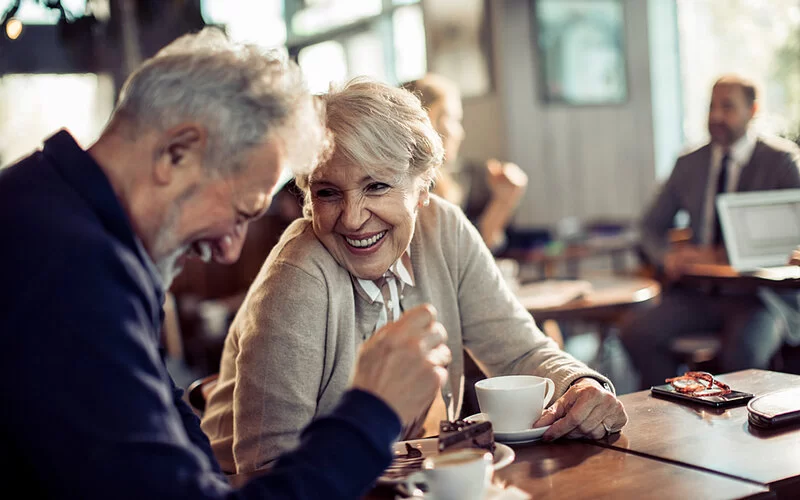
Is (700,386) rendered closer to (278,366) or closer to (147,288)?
(278,366)

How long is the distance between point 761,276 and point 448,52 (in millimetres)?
4808

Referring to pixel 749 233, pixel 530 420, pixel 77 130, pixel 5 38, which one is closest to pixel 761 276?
pixel 749 233

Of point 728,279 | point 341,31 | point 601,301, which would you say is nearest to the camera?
point 728,279

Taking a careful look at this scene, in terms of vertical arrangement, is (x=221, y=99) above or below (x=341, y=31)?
below

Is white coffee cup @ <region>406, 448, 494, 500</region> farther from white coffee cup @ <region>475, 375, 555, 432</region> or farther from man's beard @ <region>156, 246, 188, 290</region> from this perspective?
man's beard @ <region>156, 246, 188, 290</region>

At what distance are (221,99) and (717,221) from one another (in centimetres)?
348

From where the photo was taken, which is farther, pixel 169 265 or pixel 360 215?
pixel 360 215

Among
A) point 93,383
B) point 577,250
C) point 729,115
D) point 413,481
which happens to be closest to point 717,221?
point 729,115

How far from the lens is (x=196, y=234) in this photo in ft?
3.68

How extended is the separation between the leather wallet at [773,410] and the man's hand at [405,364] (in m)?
0.60

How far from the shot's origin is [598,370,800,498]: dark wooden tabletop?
121 centimetres

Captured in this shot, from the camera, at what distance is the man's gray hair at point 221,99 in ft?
3.52

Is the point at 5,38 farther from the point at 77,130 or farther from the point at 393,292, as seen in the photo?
A: the point at 77,130

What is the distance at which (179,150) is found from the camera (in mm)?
1072
